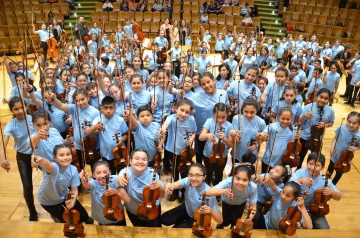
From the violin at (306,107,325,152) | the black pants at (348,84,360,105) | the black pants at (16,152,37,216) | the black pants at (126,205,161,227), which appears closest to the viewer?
the black pants at (126,205,161,227)

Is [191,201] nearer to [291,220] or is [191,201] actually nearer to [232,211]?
[232,211]

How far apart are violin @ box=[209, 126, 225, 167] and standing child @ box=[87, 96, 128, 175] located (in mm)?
907

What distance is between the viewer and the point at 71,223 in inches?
95.3

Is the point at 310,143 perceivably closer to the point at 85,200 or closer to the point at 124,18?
the point at 85,200

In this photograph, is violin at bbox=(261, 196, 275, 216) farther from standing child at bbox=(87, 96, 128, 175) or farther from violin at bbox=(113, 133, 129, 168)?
standing child at bbox=(87, 96, 128, 175)

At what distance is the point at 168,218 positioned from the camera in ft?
9.61

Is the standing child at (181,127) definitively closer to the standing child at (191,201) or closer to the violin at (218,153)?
the violin at (218,153)

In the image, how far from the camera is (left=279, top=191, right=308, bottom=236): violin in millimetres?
2510

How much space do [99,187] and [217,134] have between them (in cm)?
122

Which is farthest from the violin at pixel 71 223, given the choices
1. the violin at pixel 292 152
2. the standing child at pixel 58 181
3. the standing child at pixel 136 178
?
the violin at pixel 292 152

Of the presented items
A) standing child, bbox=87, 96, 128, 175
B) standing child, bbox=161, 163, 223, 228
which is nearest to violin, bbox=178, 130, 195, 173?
standing child, bbox=161, 163, 223, 228

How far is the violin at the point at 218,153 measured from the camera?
3195 mm

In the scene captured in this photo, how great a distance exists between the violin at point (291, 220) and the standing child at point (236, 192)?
0.25 metres

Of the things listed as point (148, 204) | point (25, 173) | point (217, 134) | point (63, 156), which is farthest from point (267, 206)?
point (25, 173)
